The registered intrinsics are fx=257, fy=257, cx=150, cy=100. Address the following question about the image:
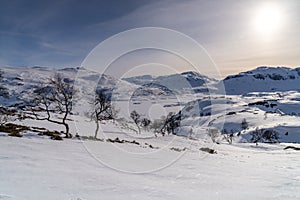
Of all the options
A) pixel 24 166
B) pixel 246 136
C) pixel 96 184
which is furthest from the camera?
pixel 246 136

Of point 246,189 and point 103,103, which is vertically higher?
point 103,103

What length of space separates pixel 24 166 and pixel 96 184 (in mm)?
4045

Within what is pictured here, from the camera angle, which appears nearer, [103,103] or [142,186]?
[142,186]

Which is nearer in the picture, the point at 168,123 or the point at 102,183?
the point at 102,183

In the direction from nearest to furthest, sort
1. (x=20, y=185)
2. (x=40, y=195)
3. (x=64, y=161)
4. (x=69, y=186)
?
(x=40, y=195)
(x=20, y=185)
(x=69, y=186)
(x=64, y=161)

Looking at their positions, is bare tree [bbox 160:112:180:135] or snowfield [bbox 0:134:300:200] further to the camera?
bare tree [bbox 160:112:180:135]

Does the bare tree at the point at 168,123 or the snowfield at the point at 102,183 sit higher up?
the bare tree at the point at 168,123

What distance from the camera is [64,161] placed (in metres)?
15.3

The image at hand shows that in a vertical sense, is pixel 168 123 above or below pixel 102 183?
above

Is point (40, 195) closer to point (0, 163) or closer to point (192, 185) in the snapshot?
point (0, 163)

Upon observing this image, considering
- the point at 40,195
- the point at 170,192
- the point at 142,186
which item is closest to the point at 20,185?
the point at 40,195

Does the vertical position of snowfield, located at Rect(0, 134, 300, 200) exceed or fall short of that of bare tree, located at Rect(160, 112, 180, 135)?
it falls short

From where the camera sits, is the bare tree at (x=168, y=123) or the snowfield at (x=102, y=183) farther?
the bare tree at (x=168, y=123)

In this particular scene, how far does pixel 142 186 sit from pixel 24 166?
5946 mm
